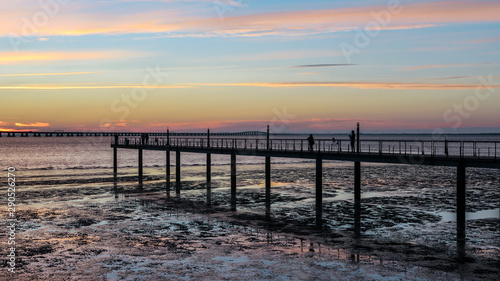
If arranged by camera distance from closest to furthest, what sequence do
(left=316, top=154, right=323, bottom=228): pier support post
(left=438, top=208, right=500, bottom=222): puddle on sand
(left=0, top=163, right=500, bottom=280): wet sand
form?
(left=0, top=163, right=500, bottom=280): wet sand
(left=316, top=154, right=323, bottom=228): pier support post
(left=438, top=208, right=500, bottom=222): puddle on sand

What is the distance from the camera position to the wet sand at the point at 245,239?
16295 mm

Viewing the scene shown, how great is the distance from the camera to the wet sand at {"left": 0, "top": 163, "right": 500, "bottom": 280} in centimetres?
1630

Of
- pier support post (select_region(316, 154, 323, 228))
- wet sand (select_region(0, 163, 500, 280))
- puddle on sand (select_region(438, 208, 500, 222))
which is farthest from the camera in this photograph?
puddle on sand (select_region(438, 208, 500, 222))

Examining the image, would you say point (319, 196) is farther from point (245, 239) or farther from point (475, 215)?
point (245, 239)

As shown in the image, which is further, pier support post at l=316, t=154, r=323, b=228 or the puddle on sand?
the puddle on sand

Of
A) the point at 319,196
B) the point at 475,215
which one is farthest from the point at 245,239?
the point at 475,215

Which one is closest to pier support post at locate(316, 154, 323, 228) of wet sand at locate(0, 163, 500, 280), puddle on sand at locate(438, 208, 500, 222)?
wet sand at locate(0, 163, 500, 280)

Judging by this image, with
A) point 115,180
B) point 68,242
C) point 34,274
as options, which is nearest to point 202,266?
point 34,274

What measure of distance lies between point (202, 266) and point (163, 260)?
1.73 metres

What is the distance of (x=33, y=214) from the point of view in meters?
28.5

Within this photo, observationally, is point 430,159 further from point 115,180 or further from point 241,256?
point 115,180

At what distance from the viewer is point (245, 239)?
21.3 meters

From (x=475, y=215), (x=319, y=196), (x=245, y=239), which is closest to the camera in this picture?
(x=245, y=239)

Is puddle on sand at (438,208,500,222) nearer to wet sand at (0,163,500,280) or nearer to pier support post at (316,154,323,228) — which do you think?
wet sand at (0,163,500,280)
